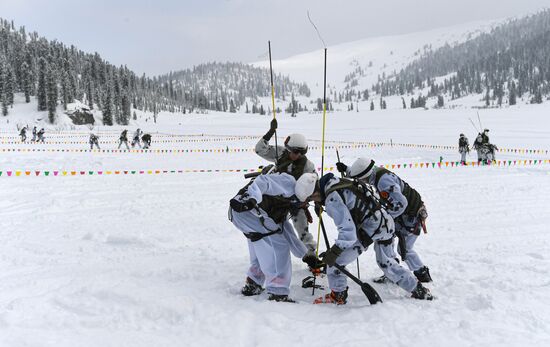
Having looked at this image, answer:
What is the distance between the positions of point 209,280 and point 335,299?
1741 mm

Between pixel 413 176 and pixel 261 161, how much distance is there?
8.24 meters

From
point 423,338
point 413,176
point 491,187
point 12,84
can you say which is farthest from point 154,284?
point 12,84

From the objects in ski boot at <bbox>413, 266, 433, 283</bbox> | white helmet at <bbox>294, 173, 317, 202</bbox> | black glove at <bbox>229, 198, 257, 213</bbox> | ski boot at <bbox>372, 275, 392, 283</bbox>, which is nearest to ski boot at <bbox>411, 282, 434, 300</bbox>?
ski boot at <bbox>413, 266, 433, 283</bbox>

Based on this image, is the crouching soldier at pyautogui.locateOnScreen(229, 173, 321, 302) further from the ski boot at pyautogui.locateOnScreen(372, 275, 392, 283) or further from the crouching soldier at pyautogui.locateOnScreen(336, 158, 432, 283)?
the ski boot at pyautogui.locateOnScreen(372, 275, 392, 283)

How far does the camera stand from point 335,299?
4938mm

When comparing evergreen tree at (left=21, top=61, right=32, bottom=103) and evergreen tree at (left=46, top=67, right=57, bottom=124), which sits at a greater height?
evergreen tree at (left=21, top=61, right=32, bottom=103)

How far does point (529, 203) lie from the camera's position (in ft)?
34.2

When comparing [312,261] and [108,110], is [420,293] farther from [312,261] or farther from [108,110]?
[108,110]

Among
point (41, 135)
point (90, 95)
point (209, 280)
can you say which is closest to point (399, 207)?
point (209, 280)

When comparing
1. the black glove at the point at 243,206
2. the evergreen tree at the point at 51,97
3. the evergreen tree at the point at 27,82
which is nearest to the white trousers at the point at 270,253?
the black glove at the point at 243,206

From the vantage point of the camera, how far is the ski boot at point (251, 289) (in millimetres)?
A: 5227

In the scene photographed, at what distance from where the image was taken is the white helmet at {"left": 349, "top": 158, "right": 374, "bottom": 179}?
5.25 meters

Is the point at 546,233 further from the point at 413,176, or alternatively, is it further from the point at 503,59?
the point at 503,59

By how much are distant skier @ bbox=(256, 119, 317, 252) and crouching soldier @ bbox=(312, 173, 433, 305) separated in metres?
0.82
